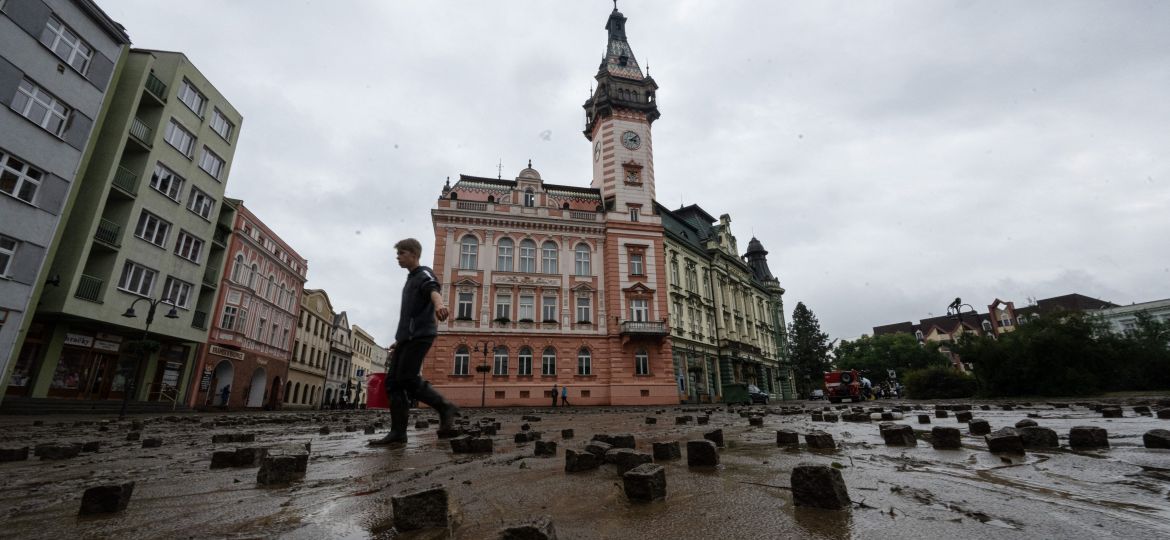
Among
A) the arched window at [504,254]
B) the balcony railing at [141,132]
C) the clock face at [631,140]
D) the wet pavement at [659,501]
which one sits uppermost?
the clock face at [631,140]

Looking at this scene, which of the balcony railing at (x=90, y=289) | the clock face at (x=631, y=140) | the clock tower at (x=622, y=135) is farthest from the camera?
the clock face at (x=631, y=140)

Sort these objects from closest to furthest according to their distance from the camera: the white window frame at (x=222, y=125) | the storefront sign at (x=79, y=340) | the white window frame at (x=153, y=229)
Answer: the storefront sign at (x=79, y=340)
the white window frame at (x=153, y=229)
the white window frame at (x=222, y=125)

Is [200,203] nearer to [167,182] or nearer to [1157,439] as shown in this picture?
[167,182]

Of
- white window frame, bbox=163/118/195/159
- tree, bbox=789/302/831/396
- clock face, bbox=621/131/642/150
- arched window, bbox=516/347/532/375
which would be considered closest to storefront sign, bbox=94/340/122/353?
white window frame, bbox=163/118/195/159

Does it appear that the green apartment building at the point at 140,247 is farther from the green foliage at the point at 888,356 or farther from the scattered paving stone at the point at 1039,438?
the green foliage at the point at 888,356

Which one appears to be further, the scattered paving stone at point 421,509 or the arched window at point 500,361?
the arched window at point 500,361

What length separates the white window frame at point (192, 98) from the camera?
76.3 ft

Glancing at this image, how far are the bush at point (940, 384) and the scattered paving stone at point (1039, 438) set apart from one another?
24.5 m

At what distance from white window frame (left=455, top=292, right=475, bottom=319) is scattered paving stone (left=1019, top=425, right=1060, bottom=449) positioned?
26635 millimetres

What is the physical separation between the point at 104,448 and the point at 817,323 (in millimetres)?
66230

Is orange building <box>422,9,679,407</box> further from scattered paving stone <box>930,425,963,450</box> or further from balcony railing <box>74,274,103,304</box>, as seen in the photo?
scattered paving stone <box>930,425,963,450</box>

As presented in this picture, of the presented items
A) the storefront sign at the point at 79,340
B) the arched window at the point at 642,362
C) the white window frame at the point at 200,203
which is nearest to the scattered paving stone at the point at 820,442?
the arched window at the point at 642,362

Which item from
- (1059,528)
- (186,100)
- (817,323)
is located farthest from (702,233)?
(1059,528)

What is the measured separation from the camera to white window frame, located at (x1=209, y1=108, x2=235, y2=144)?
84.2 feet
